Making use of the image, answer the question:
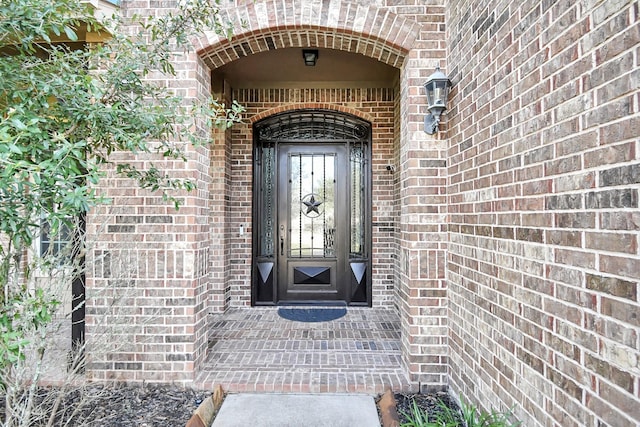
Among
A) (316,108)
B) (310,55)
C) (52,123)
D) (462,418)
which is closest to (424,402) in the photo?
(462,418)

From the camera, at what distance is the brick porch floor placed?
2.60 m

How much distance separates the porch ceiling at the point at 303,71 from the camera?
3792 millimetres

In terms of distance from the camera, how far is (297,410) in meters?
2.33

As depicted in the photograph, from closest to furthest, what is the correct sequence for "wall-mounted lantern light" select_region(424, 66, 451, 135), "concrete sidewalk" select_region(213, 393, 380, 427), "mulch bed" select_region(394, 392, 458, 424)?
"concrete sidewalk" select_region(213, 393, 380, 427) < "mulch bed" select_region(394, 392, 458, 424) < "wall-mounted lantern light" select_region(424, 66, 451, 135)

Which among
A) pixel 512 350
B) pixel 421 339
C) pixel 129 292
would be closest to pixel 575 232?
pixel 512 350

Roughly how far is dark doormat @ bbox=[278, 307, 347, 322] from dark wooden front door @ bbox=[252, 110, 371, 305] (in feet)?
0.88

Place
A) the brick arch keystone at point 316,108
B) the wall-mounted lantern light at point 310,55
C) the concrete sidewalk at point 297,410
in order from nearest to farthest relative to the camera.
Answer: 1. the concrete sidewalk at point 297,410
2. the wall-mounted lantern light at point 310,55
3. the brick arch keystone at point 316,108

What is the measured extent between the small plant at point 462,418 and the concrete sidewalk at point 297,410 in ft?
0.98

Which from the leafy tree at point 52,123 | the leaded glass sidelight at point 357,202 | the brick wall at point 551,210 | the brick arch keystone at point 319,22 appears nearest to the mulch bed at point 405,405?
the brick wall at point 551,210

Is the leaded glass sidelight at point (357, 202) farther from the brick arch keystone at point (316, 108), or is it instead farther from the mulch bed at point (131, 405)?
the mulch bed at point (131, 405)

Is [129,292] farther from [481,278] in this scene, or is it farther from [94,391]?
[481,278]

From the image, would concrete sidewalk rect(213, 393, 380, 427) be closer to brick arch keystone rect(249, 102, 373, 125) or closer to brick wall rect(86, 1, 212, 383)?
brick wall rect(86, 1, 212, 383)

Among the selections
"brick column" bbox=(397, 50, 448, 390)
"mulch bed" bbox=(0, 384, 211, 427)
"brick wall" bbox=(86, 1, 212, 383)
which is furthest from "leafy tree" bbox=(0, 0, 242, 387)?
"brick column" bbox=(397, 50, 448, 390)

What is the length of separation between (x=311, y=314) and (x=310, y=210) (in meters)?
1.41
